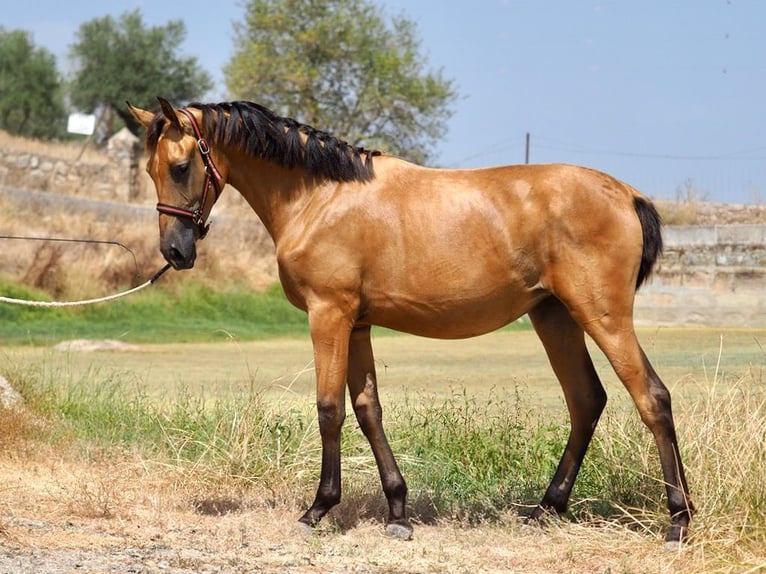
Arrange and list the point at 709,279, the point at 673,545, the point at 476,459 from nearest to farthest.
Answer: the point at 673,545 → the point at 476,459 → the point at 709,279

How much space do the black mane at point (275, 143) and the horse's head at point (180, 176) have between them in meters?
0.12

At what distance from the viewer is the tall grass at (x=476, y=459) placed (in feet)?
19.0

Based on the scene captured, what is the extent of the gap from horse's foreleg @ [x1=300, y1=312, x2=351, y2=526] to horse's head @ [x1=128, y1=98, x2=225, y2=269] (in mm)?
837

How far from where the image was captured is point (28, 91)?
58469mm

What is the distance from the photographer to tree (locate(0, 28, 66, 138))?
5791 cm

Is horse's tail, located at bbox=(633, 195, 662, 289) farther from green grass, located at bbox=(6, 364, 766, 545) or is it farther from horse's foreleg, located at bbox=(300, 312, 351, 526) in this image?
horse's foreleg, located at bbox=(300, 312, 351, 526)

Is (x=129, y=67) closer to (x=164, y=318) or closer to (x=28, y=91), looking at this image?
(x=28, y=91)

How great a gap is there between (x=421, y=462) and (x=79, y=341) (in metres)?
13.5

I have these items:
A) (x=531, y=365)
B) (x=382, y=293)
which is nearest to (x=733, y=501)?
(x=382, y=293)

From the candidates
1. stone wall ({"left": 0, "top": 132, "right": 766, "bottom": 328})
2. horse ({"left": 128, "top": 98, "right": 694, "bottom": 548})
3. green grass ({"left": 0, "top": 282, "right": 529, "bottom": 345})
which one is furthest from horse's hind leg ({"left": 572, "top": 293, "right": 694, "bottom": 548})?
stone wall ({"left": 0, "top": 132, "right": 766, "bottom": 328})

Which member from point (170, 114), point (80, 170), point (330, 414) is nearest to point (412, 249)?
point (330, 414)

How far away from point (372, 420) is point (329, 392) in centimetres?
38

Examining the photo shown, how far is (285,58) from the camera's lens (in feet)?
145

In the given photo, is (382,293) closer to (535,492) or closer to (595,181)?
(595,181)
